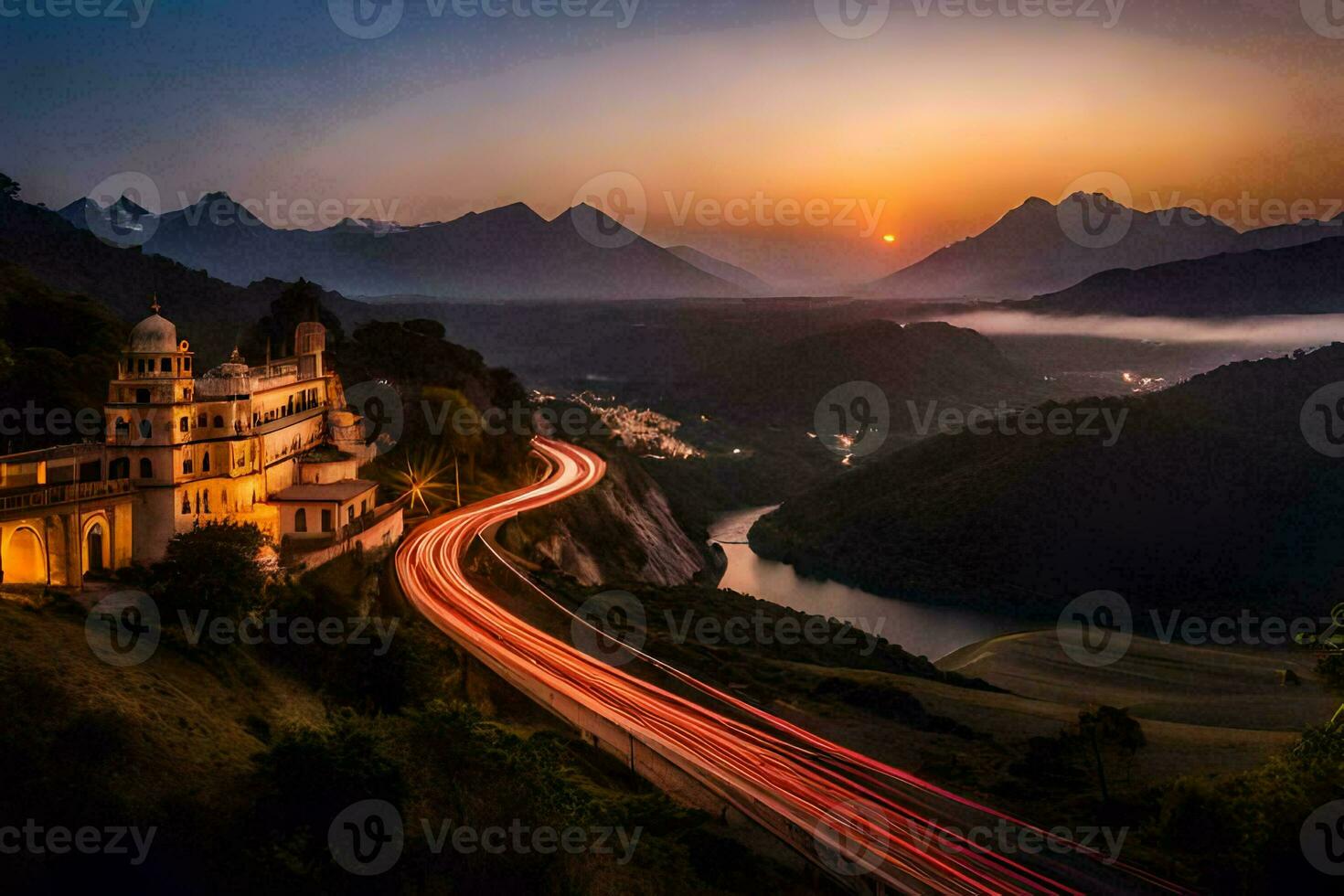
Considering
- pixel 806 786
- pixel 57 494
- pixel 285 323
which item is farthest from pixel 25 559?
pixel 285 323

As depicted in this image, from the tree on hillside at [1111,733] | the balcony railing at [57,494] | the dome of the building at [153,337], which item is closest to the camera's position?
the balcony railing at [57,494]

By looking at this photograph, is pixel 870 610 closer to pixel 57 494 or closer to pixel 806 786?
Result: pixel 806 786

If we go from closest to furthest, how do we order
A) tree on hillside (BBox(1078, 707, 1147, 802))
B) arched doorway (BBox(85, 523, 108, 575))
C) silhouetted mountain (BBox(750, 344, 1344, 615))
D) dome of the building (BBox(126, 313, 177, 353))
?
arched doorway (BBox(85, 523, 108, 575)), tree on hillside (BBox(1078, 707, 1147, 802)), dome of the building (BBox(126, 313, 177, 353)), silhouetted mountain (BBox(750, 344, 1344, 615))

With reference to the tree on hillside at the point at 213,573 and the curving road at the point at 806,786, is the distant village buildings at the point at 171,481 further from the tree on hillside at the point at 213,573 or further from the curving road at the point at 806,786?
the curving road at the point at 806,786

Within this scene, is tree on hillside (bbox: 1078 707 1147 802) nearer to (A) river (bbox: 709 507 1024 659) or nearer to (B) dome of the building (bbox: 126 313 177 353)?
(B) dome of the building (bbox: 126 313 177 353)

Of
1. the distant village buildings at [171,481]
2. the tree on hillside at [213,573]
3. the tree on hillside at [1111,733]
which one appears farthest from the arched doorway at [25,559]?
the tree on hillside at [1111,733]

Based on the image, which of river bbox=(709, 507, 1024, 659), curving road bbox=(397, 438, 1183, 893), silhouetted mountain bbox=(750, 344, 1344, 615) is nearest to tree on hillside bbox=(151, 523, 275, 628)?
curving road bbox=(397, 438, 1183, 893)
